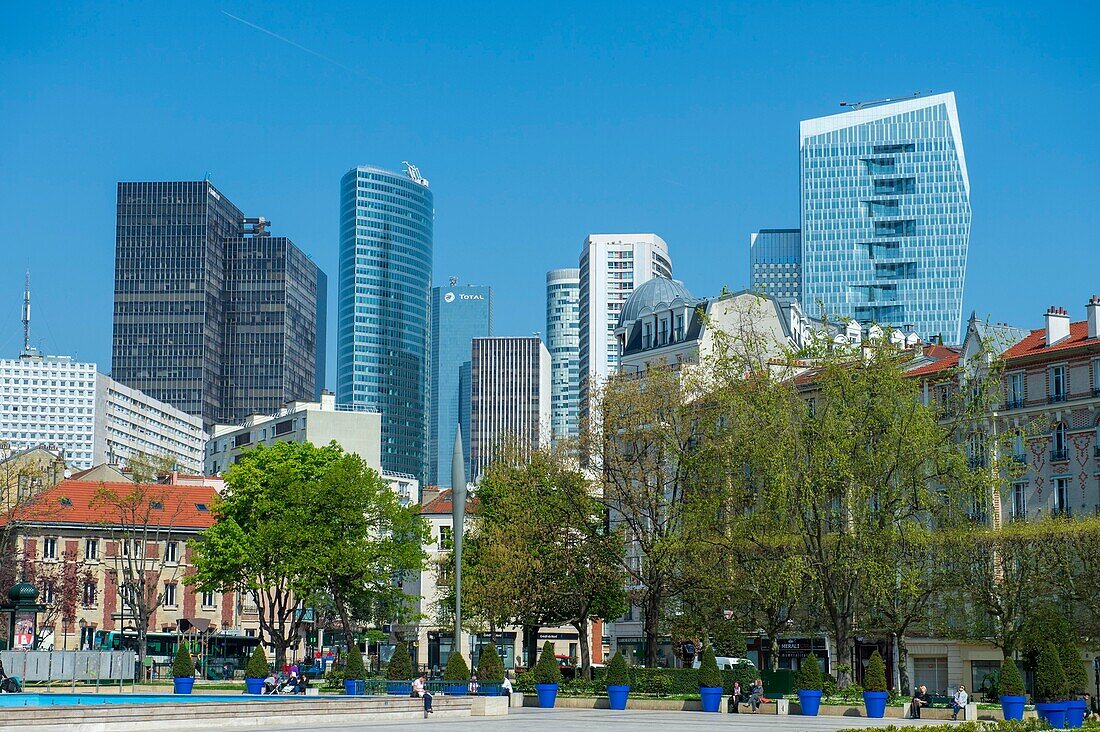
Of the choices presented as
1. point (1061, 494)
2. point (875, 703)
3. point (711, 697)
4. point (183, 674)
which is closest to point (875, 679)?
point (875, 703)

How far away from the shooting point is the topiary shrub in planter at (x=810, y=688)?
56438mm

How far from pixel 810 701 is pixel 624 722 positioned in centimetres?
1090

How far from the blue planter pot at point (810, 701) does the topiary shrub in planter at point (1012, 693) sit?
22.5 ft

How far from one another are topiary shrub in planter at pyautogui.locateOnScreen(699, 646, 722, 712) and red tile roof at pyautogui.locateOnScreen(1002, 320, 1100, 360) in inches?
1164

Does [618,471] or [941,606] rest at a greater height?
[618,471]

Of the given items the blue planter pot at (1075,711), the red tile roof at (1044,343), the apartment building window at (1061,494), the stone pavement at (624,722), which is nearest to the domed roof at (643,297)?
the red tile roof at (1044,343)

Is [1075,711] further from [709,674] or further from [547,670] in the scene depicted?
[547,670]

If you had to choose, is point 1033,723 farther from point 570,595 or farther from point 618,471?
point 570,595

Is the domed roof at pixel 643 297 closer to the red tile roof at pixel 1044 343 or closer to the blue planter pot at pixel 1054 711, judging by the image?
the red tile roof at pixel 1044 343

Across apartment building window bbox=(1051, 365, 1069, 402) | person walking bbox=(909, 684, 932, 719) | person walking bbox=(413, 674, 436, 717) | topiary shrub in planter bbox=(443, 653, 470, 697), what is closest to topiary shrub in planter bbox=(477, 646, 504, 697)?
topiary shrub in planter bbox=(443, 653, 470, 697)

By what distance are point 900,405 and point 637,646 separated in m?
49.6

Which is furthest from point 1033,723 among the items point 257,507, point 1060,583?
point 257,507

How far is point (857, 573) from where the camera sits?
6081 cm

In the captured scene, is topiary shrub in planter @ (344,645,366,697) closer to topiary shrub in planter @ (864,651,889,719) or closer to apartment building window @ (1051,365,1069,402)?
topiary shrub in planter @ (864,651,889,719)
